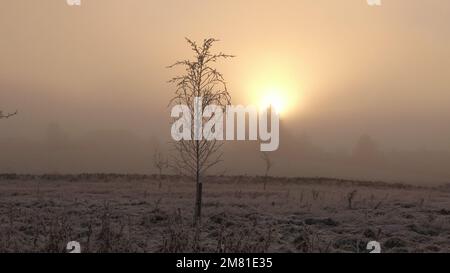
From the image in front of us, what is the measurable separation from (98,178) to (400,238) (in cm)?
3703

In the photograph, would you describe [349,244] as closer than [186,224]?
Yes

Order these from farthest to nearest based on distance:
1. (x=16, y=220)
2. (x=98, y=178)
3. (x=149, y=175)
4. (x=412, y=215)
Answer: (x=149, y=175) → (x=98, y=178) → (x=412, y=215) → (x=16, y=220)

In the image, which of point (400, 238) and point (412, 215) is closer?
point (400, 238)

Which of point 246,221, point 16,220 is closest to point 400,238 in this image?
point 246,221

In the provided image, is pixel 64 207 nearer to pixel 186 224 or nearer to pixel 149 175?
pixel 186 224

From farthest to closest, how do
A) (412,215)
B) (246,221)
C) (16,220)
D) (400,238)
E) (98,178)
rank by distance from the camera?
1. (98,178)
2. (412,215)
3. (246,221)
4. (16,220)
5. (400,238)

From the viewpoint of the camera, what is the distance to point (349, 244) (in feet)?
43.9

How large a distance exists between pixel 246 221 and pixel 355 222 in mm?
3820
